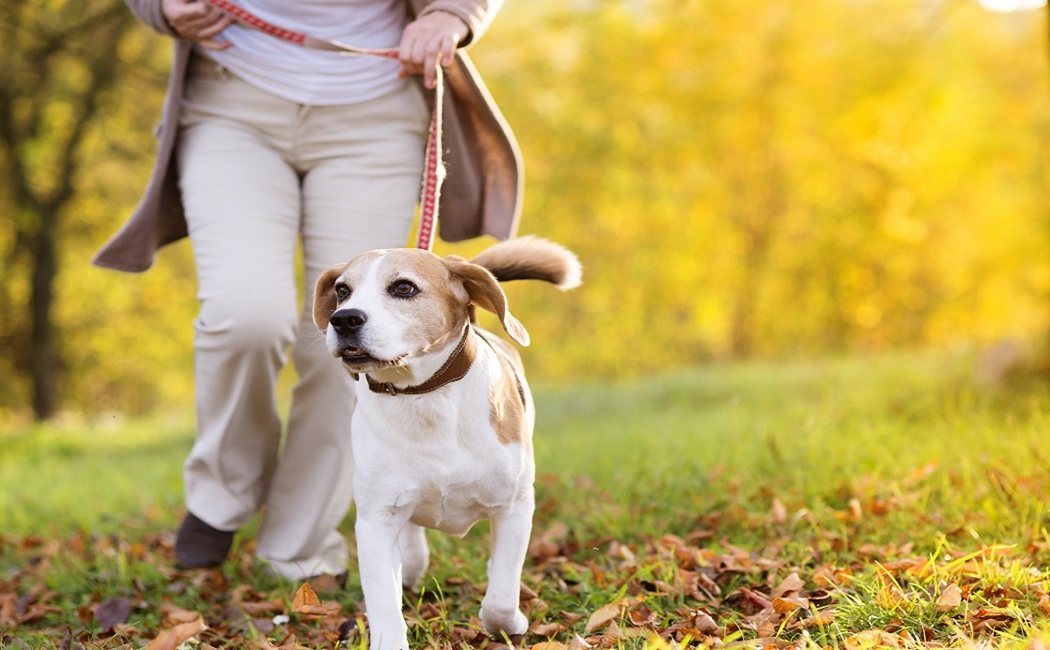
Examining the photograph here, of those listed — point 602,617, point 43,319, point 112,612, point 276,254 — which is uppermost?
point 276,254

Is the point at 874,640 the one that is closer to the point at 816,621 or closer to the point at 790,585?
the point at 816,621

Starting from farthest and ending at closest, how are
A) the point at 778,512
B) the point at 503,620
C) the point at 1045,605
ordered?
the point at 778,512
the point at 503,620
the point at 1045,605

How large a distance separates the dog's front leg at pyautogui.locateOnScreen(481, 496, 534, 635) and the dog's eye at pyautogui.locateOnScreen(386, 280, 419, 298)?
62cm

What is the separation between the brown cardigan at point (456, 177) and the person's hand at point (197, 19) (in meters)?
0.09

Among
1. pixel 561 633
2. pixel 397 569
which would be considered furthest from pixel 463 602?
pixel 397 569

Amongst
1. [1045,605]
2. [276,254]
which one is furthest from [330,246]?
[1045,605]

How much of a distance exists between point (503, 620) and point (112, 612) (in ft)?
4.74

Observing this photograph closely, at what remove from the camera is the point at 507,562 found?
9.32ft

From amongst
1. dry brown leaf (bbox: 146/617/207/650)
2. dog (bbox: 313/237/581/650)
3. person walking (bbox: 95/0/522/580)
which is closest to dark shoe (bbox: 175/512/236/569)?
person walking (bbox: 95/0/522/580)

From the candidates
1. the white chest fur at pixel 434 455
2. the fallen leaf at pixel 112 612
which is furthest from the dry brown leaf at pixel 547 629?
the fallen leaf at pixel 112 612

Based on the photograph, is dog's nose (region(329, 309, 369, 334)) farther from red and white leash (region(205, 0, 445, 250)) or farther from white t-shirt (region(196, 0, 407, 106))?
white t-shirt (region(196, 0, 407, 106))

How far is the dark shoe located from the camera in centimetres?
378

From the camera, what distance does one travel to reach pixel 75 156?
39.0 ft

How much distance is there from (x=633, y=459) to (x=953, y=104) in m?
10.5
